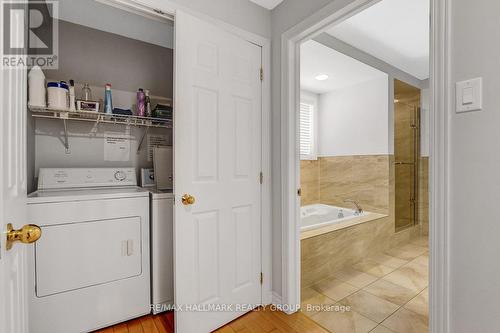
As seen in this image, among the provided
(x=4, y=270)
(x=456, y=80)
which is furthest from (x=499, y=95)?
(x=4, y=270)

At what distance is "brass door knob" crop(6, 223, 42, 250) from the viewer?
575 mm

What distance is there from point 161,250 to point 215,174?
0.75m

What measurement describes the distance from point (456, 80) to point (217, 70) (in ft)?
4.32

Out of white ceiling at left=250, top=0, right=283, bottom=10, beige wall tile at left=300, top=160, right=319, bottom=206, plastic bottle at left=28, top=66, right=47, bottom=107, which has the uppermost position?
white ceiling at left=250, top=0, right=283, bottom=10

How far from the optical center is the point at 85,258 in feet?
5.19

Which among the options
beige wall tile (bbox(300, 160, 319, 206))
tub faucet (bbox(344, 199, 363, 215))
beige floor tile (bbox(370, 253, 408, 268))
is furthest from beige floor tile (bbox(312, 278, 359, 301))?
beige wall tile (bbox(300, 160, 319, 206))

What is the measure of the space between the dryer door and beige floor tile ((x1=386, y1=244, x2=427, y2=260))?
118 inches

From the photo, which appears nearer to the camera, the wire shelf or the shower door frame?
the wire shelf

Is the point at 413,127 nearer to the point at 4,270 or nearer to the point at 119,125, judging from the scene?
the point at 119,125

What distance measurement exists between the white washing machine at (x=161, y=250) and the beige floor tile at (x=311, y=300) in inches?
42.7

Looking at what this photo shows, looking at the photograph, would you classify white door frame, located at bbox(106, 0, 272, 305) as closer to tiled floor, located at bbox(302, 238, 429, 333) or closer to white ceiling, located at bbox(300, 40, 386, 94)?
tiled floor, located at bbox(302, 238, 429, 333)

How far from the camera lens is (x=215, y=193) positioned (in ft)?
5.44

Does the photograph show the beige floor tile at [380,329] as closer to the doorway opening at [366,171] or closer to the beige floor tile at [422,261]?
the doorway opening at [366,171]

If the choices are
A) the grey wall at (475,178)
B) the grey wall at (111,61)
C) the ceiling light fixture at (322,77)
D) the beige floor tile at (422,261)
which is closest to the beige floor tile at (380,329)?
the grey wall at (475,178)
